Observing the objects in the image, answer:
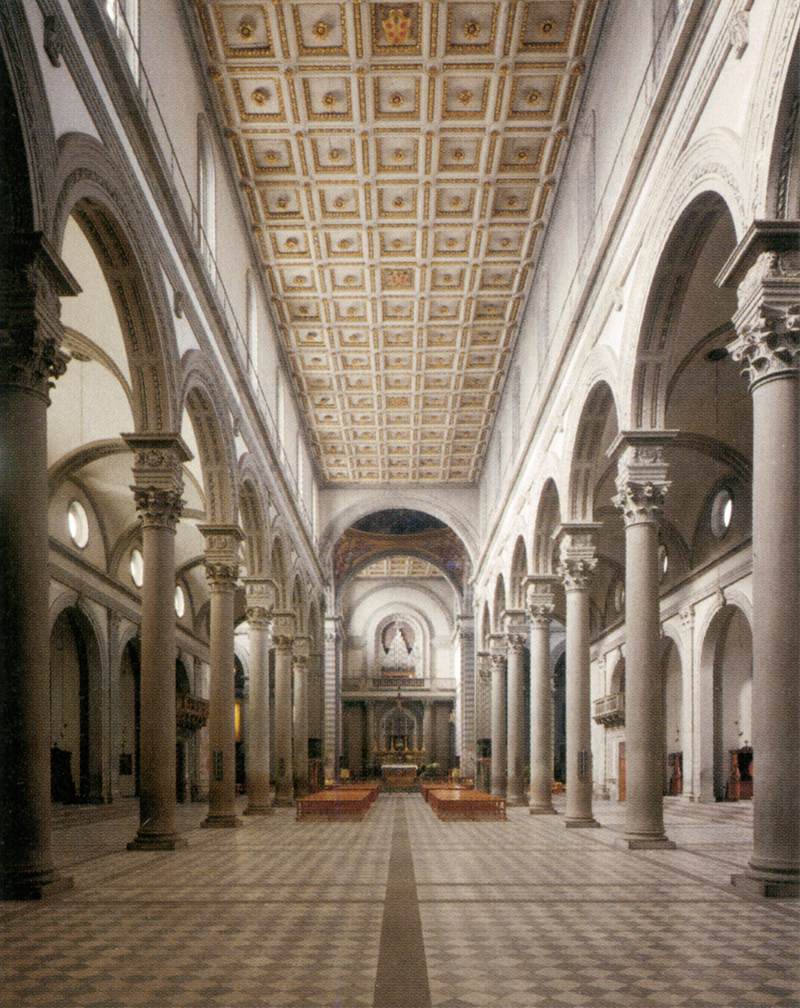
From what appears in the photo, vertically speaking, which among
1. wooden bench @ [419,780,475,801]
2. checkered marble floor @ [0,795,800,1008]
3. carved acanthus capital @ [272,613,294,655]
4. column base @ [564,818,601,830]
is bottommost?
wooden bench @ [419,780,475,801]

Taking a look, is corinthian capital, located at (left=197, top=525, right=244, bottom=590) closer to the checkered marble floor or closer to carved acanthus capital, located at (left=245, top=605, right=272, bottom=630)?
carved acanthus capital, located at (left=245, top=605, right=272, bottom=630)

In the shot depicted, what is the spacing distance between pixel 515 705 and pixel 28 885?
19.8 meters

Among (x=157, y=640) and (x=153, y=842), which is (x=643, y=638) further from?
(x=153, y=842)

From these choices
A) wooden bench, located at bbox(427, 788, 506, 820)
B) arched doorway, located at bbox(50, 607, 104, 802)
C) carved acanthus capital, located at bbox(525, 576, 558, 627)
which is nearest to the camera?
wooden bench, located at bbox(427, 788, 506, 820)

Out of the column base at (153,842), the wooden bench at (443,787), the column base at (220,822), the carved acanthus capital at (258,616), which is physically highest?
the carved acanthus capital at (258,616)

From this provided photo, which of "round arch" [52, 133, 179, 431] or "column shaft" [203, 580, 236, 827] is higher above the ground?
"round arch" [52, 133, 179, 431]

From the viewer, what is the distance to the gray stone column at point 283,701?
31.0m

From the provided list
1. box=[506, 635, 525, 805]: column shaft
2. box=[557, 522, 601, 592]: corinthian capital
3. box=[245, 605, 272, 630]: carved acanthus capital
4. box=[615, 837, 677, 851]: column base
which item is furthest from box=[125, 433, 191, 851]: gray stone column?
box=[506, 635, 525, 805]: column shaft

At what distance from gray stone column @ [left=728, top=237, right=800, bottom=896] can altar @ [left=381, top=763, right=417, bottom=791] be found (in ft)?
117

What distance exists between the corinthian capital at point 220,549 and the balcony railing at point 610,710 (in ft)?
59.6

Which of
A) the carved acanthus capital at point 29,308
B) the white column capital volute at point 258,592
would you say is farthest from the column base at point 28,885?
the white column capital volute at point 258,592

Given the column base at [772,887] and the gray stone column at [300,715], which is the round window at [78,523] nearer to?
the gray stone column at [300,715]

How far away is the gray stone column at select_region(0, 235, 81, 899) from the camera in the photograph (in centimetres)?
991

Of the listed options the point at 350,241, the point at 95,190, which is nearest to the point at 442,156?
the point at 350,241
